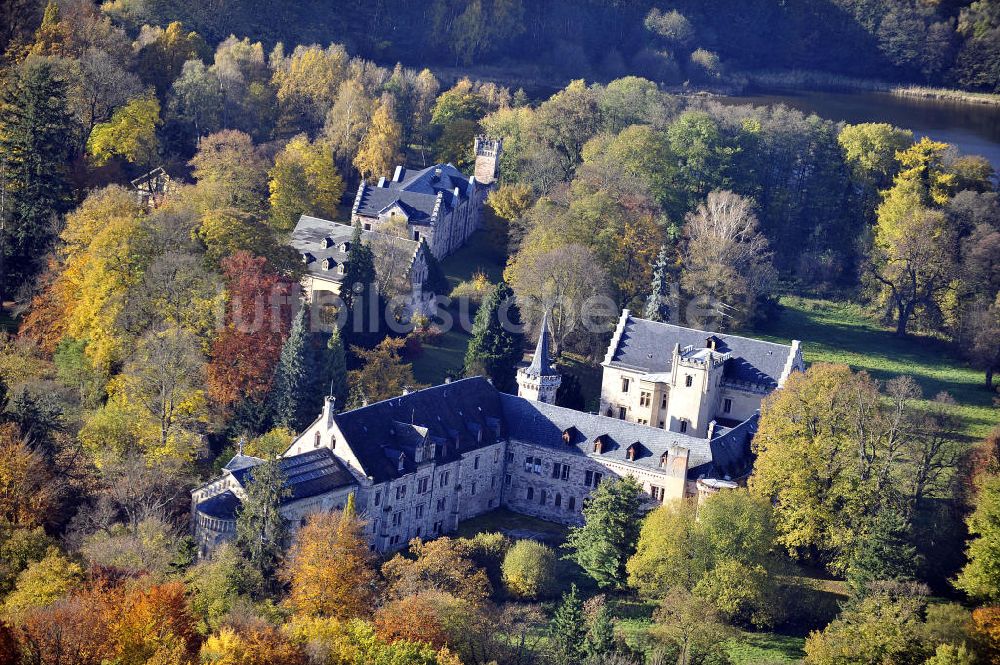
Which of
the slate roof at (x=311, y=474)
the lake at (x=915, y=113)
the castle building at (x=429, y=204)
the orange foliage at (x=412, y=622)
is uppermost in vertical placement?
the lake at (x=915, y=113)

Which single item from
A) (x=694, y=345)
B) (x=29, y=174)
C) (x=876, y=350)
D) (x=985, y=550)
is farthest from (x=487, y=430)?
(x=29, y=174)

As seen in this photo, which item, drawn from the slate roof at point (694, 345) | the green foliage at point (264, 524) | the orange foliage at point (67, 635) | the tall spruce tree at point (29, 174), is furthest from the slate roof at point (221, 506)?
the tall spruce tree at point (29, 174)

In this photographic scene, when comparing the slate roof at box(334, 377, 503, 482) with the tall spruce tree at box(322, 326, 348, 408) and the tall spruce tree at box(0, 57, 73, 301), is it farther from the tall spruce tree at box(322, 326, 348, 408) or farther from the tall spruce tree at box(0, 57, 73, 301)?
the tall spruce tree at box(0, 57, 73, 301)

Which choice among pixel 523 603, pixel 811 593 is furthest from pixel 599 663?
pixel 811 593

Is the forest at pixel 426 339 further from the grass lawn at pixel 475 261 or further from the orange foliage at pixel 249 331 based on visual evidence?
the grass lawn at pixel 475 261

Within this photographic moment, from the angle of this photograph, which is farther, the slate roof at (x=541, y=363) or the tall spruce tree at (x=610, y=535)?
the slate roof at (x=541, y=363)

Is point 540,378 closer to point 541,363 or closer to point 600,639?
point 541,363

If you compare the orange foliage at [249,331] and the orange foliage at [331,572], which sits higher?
the orange foliage at [249,331]
